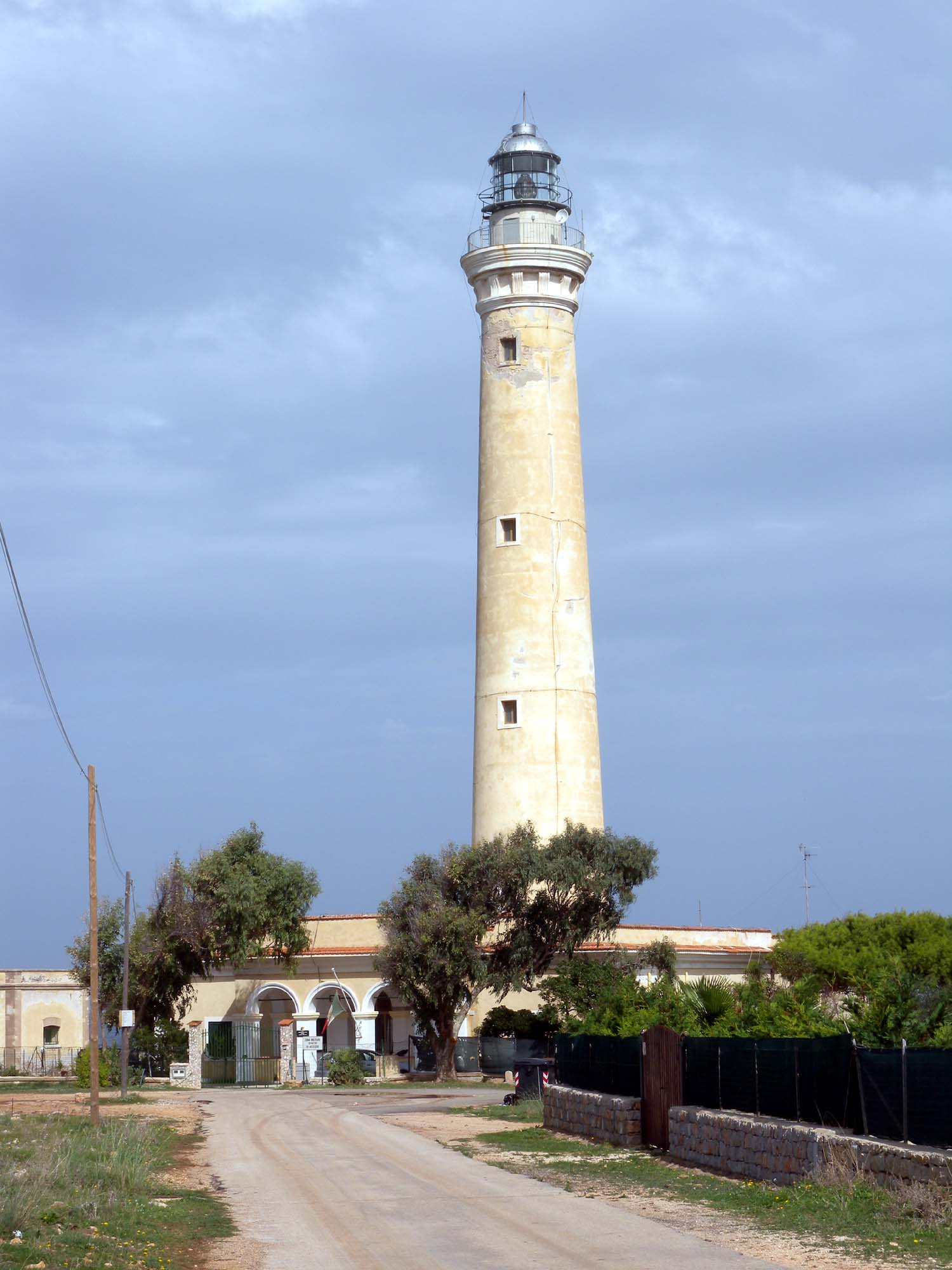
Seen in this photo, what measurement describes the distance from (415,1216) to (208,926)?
1366 inches

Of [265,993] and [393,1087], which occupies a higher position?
[265,993]

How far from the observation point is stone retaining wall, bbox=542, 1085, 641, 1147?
25.0 metres

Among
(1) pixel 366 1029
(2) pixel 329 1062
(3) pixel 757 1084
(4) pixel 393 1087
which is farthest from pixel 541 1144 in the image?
(1) pixel 366 1029

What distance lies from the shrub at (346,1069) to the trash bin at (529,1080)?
13.0m

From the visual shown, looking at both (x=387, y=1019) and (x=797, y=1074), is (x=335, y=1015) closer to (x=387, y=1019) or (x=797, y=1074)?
(x=387, y=1019)

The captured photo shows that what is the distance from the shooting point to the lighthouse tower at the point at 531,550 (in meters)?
47.5

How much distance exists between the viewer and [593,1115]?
26312mm

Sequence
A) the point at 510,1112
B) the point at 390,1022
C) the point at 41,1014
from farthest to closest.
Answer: the point at 41,1014
the point at 390,1022
the point at 510,1112

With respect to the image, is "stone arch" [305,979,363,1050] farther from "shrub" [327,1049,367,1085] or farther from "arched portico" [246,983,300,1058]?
"shrub" [327,1049,367,1085]

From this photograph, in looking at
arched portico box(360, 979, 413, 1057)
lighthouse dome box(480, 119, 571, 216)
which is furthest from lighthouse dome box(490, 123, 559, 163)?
arched portico box(360, 979, 413, 1057)

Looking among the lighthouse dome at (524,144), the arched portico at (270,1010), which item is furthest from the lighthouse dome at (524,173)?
the arched portico at (270,1010)

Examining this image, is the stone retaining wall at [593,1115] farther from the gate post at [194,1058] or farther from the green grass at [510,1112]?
the gate post at [194,1058]

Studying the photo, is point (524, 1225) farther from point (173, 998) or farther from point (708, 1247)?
point (173, 998)

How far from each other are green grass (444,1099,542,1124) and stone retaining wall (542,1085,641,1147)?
6.50ft
